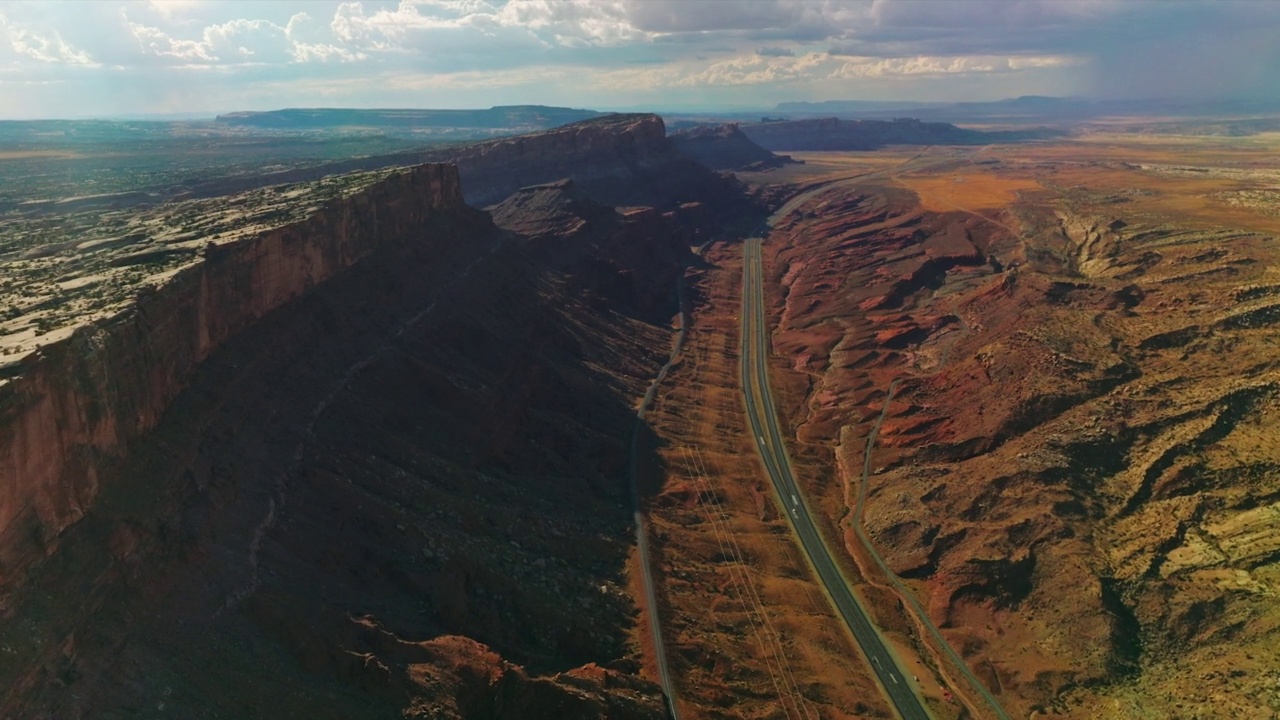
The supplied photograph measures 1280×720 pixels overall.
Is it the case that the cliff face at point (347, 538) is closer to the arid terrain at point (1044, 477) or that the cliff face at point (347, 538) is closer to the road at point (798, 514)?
the arid terrain at point (1044, 477)

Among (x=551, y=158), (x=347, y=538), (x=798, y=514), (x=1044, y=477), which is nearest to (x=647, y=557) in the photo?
(x=798, y=514)

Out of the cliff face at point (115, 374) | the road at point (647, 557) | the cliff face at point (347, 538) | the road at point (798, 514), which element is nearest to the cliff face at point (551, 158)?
the road at point (798, 514)

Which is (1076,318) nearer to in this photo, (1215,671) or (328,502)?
(1215,671)

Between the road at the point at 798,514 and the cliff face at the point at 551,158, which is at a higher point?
the cliff face at the point at 551,158

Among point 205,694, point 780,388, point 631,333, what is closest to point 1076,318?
point 780,388

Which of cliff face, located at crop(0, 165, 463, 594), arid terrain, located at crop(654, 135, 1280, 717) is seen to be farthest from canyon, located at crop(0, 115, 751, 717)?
arid terrain, located at crop(654, 135, 1280, 717)

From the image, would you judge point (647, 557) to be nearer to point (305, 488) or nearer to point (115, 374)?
point (305, 488)
